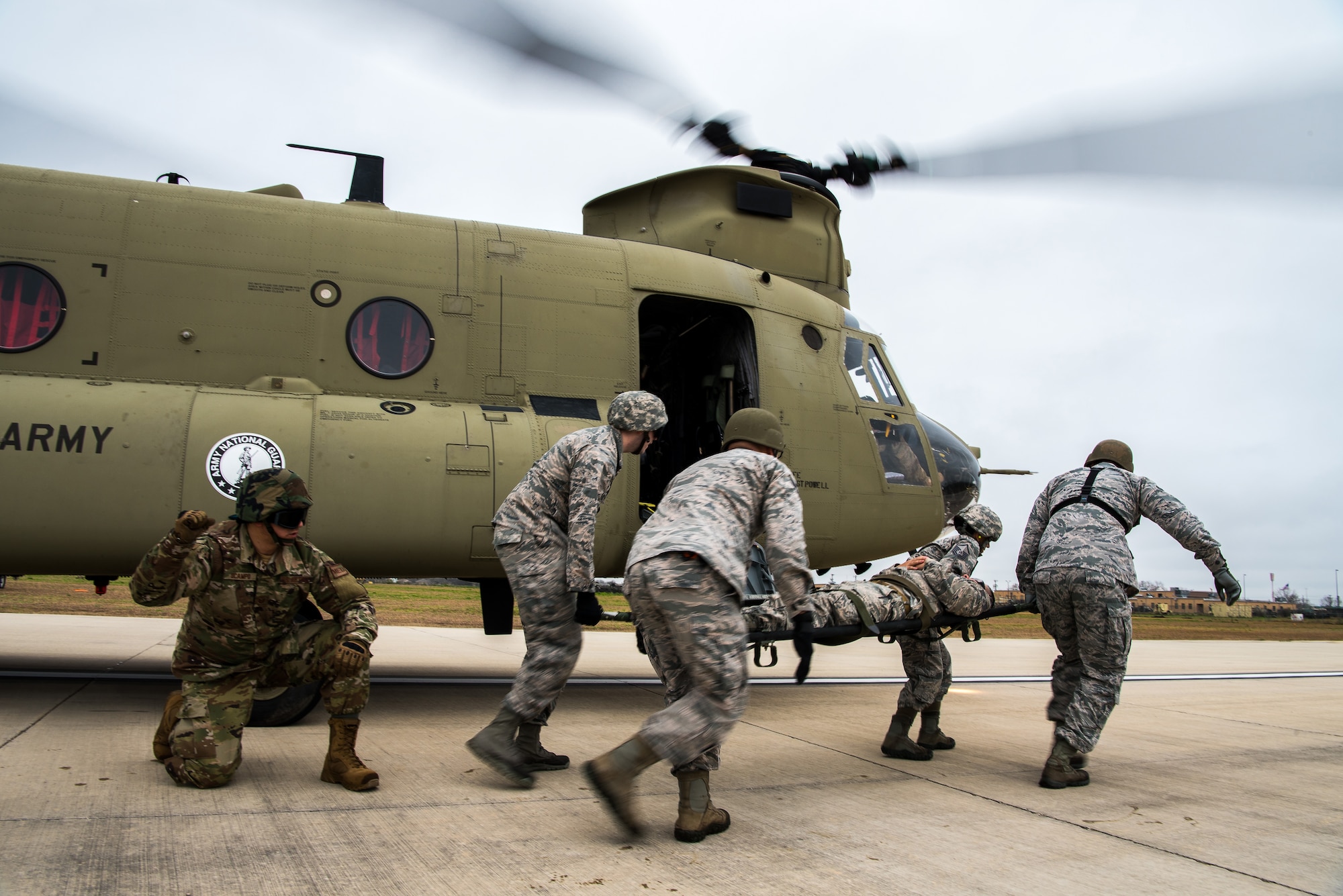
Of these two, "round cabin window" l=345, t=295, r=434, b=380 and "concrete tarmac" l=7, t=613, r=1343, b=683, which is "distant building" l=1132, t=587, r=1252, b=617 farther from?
"round cabin window" l=345, t=295, r=434, b=380

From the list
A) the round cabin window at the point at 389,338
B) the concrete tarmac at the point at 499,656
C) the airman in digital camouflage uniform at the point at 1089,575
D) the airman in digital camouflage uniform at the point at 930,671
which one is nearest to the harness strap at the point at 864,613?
the airman in digital camouflage uniform at the point at 930,671

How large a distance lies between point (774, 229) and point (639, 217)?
45.3 inches

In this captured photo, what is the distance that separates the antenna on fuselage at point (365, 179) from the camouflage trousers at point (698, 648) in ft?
15.1

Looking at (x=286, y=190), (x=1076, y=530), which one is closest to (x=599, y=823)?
(x=1076, y=530)

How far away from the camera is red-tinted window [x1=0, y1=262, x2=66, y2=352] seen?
5.79 metres

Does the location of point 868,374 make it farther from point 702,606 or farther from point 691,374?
point 702,606

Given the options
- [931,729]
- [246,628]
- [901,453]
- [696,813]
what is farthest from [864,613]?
[901,453]

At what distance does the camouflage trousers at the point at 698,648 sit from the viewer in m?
3.43

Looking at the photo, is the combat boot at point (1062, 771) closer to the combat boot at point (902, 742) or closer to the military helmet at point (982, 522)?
the combat boot at point (902, 742)

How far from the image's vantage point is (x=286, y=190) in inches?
275

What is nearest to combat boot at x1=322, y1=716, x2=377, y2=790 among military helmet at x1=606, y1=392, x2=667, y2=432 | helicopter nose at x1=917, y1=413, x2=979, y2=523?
military helmet at x1=606, y1=392, x2=667, y2=432

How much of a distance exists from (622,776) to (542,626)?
1.18 m

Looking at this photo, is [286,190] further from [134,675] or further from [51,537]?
[134,675]

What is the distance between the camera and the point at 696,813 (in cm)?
348
